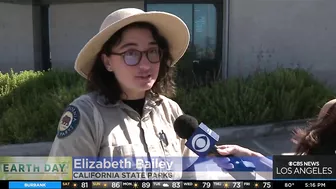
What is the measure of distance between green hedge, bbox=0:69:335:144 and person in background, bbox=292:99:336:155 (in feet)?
13.4

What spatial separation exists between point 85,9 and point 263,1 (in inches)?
180

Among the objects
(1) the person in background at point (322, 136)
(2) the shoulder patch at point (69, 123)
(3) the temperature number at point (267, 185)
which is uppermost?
(2) the shoulder patch at point (69, 123)

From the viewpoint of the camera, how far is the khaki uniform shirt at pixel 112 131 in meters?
1.40

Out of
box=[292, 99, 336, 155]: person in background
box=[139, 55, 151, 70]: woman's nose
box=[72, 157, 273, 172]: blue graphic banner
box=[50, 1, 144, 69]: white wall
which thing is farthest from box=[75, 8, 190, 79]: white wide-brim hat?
box=[50, 1, 144, 69]: white wall

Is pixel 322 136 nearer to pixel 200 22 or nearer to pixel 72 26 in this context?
pixel 200 22

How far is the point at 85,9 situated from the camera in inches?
419

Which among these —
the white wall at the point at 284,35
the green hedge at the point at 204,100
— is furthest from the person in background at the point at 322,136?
the white wall at the point at 284,35

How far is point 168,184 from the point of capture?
4.61 ft

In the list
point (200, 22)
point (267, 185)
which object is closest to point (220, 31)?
point (200, 22)

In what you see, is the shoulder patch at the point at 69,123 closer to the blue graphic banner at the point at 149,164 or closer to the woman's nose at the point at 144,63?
the blue graphic banner at the point at 149,164

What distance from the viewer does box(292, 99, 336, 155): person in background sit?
5.34 feet

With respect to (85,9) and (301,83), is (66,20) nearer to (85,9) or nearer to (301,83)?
(85,9)

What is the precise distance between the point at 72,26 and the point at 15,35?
153 centimetres

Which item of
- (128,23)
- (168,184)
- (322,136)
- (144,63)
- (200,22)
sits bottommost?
(168,184)
